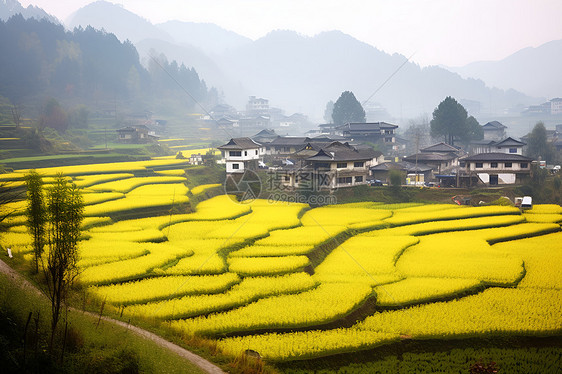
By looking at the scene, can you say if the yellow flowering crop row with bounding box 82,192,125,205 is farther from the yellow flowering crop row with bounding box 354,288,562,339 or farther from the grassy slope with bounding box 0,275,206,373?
the yellow flowering crop row with bounding box 354,288,562,339

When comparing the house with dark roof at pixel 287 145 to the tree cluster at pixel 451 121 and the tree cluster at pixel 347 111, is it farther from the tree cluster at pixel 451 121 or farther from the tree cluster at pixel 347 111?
the tree cluster at pixel 347 111

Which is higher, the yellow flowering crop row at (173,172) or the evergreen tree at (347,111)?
the evergreen tree at (347,111)

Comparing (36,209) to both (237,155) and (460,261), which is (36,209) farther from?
(237,155)

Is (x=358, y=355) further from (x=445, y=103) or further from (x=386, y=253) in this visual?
(x=445, y=103)

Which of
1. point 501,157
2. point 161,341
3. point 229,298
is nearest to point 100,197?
point 229,298

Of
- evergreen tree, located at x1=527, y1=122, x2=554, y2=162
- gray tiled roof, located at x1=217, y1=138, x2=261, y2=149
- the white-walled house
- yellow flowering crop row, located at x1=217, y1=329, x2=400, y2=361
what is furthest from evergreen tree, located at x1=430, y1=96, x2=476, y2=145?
yellow flowering crop row, located at x1=217, y1=329, x2=400, y2=361

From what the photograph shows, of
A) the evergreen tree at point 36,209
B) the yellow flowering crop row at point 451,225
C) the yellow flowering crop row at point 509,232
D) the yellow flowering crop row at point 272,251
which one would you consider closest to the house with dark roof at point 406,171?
the yellow flowering crop row at point 451,225

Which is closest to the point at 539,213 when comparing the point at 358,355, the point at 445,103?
the point at 358,355
